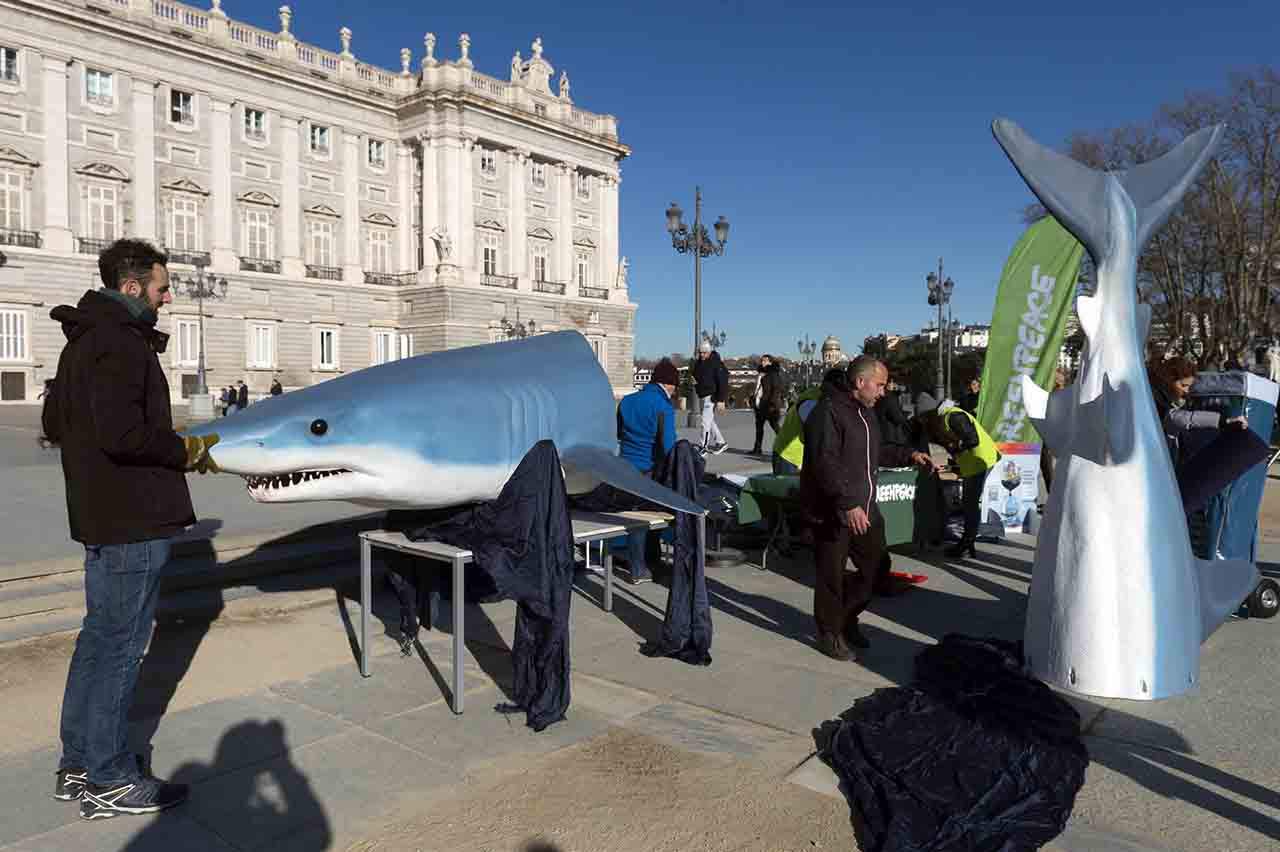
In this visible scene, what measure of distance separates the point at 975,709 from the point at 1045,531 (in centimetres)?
109

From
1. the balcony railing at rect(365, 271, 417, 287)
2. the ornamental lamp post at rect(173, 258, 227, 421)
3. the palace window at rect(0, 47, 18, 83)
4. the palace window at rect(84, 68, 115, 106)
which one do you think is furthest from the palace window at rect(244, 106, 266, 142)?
the palace window at rect(0, 47, 18, 83)

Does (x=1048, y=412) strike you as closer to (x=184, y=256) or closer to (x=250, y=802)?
(x=250, y=802)

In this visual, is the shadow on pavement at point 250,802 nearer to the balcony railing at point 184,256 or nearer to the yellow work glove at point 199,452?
the yellow work glove at point 199,452

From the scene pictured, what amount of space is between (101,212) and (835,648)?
40781 millimetres

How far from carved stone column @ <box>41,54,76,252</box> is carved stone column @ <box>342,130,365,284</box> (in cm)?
1280

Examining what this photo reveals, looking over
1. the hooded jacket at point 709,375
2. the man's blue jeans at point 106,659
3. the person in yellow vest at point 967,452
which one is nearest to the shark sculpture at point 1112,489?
the person in yellow vest at point 967,452

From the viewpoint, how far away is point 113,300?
10.8ft

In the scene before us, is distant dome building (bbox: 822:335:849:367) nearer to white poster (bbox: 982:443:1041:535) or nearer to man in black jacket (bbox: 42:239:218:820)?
white poster (bbox: 982:443:1041:535)

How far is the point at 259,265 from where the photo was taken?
41.9 metres

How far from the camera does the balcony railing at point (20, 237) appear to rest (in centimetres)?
3385

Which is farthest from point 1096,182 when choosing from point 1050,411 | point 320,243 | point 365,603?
point 320,243

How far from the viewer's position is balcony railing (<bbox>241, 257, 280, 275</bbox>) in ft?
136

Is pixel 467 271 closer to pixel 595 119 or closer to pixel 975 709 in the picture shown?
pixel 595 119

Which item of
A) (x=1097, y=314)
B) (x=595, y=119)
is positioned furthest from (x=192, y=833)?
(x=595, y=119)
